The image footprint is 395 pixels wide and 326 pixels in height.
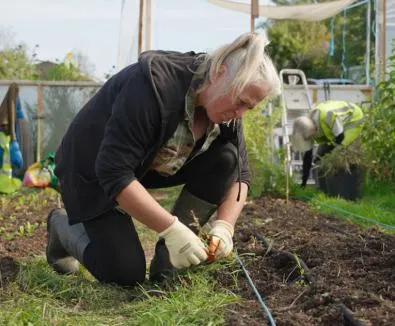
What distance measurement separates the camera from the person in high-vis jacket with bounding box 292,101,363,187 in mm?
6852

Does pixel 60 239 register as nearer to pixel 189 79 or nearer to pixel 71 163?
pixel 71 163

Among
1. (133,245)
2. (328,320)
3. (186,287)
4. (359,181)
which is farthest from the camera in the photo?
(359,181)

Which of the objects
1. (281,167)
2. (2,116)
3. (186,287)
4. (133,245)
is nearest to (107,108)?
Result: (133,245)

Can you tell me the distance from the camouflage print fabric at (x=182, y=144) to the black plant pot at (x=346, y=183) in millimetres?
3807

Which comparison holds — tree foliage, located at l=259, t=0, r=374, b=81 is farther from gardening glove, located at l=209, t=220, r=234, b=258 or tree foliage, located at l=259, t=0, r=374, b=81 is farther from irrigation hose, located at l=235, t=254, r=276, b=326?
irrigation hose, located at l=235, t=254, r=276, b=326

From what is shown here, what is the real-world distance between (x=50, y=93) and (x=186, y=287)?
7.33m

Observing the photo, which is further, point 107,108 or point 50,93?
point 50,93

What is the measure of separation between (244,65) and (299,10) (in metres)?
8.75

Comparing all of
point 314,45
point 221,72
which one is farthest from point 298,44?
point 221,72

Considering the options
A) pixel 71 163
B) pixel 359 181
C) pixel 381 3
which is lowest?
pixel 359 181

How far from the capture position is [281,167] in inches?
274

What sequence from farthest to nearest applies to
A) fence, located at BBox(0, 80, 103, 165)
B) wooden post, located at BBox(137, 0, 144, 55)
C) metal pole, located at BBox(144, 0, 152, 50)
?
fence, located at BBox(0, 80, 103, 165), metal pole, located at BBox(144, 0, 152, 50), wooden post, located at BBox(137, 0, 144, 55)

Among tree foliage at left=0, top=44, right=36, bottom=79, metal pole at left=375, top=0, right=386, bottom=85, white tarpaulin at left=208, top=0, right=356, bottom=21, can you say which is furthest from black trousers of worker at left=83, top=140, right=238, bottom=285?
tree foliage at left=0, top=44, right=36, bottom=79

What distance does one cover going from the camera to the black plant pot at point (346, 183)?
267 inches
